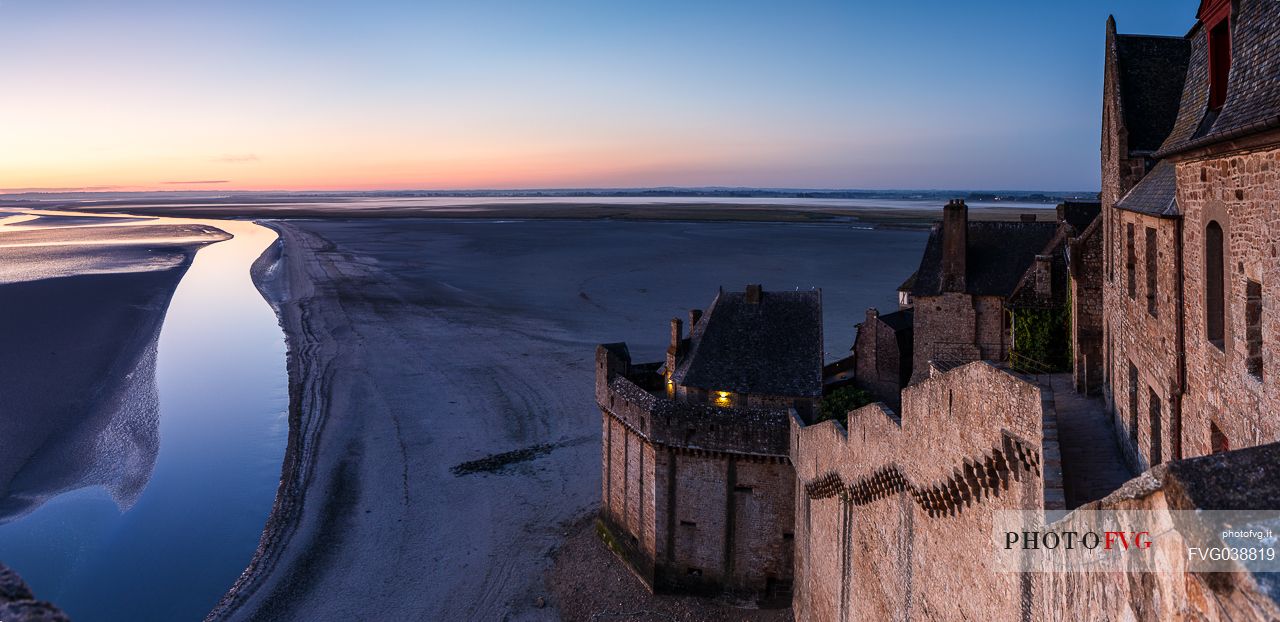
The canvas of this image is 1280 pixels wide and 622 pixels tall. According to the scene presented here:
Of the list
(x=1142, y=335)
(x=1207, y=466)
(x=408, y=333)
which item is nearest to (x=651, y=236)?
(x=408, y=333)

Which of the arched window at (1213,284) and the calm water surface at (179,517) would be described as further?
the calm water surface at (179,517)

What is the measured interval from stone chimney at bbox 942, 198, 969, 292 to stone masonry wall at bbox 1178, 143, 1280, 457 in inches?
735

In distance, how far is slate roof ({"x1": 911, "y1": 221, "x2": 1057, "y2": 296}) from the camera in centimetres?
3030

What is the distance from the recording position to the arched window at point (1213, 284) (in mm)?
10711

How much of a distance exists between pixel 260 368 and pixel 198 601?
29589 millimetres

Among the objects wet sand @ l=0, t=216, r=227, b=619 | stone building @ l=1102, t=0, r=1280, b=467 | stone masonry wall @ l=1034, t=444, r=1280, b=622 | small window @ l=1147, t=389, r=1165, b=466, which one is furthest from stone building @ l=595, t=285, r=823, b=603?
wet sand @ l=0, t=216, r=227, b=619

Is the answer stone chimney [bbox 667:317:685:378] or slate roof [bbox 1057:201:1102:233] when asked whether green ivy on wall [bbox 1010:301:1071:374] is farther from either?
stone chimney [bbox 667:317:685:378]

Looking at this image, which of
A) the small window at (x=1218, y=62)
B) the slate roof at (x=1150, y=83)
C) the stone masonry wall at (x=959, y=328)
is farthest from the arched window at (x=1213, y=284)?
the stone masonry wall at (x=959, y=328)

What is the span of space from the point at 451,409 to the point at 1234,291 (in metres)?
34.9

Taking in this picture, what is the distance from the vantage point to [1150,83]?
699 inches

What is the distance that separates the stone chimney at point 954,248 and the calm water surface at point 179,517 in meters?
25.5

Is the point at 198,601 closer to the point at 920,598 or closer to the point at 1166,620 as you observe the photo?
the point at 920,598

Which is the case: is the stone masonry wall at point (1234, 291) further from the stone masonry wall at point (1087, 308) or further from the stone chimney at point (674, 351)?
the stone chimney at point (674, 351)

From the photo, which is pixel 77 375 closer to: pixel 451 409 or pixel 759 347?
pixel 451 409
